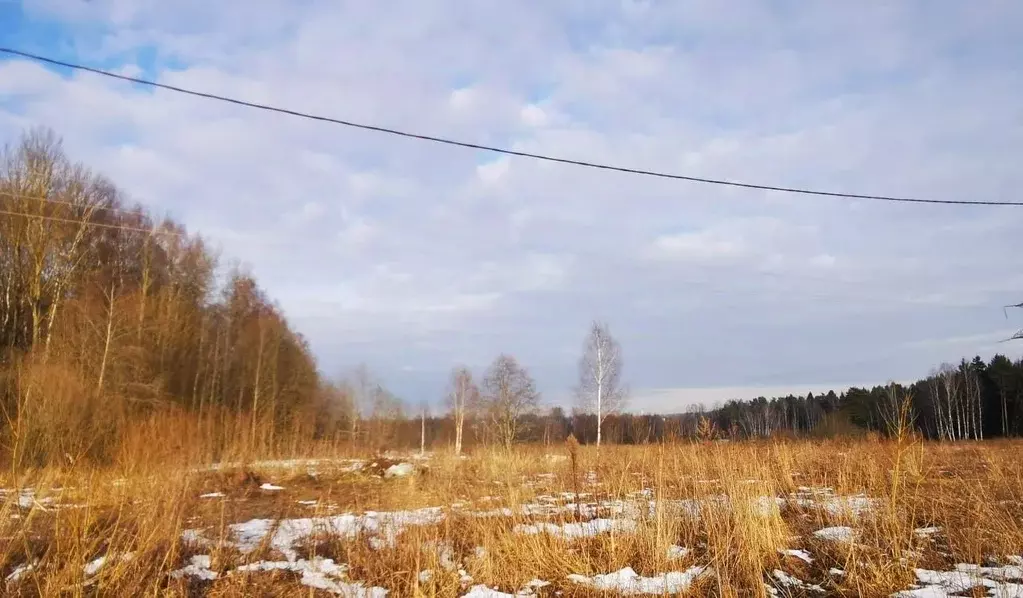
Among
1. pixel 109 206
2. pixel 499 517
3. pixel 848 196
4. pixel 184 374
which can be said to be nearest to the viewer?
pixel 499 517

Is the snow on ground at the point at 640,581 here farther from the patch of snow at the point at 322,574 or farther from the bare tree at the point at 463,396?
the bare tree at the point at 463,396

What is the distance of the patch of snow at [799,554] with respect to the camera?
4.48 meters

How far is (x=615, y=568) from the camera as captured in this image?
14.4 feet

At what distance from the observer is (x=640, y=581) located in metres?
4.12

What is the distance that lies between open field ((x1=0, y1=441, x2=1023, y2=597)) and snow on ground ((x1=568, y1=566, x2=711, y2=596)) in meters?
0.02

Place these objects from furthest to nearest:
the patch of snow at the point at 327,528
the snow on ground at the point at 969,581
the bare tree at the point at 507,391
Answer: the bare tree at the point at 507,391 → the patch of snow at the point at 327,528 → the snow on ground at the point at 969,581

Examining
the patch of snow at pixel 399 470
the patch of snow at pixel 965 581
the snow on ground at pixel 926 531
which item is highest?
the snow on ground at pixel 926 531

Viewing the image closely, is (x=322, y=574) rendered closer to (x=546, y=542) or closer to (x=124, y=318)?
(x=546, y=542)

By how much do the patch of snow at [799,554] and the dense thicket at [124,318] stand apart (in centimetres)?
1035

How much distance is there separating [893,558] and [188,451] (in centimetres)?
937

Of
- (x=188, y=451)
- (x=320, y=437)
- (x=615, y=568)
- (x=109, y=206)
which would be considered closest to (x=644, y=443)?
(x=615, y=568)

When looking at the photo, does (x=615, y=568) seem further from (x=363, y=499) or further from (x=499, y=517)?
(x=363, y=499)

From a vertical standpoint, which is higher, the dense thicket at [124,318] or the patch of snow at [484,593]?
the dense thicket at [124,318]

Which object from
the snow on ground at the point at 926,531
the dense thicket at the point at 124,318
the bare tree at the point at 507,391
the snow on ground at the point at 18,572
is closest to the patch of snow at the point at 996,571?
the snow on ground at the point at 926,531
